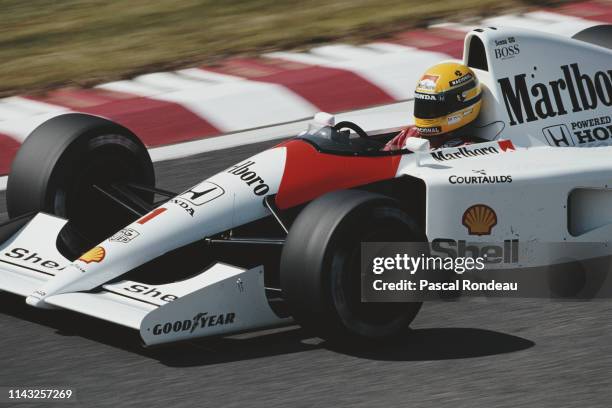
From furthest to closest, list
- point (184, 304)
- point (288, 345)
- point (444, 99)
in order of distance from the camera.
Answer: point (444, 99)
point (288, 345)
point (184, 304)

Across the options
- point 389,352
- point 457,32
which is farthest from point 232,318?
point 457,32

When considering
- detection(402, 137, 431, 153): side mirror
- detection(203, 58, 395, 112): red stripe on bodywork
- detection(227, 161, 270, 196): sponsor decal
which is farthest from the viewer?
detection(203, 58, 395, 112): red stripe on bodywork

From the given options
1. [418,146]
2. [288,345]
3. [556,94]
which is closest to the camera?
[288,345]

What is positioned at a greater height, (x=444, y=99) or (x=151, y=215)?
(x=444, y=99)

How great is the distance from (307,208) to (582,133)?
6.63 ft

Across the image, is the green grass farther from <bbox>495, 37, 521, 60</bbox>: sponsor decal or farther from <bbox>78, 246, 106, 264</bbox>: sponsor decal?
<bbox>78, 246, 106, 264</bbox>: sponsor decal

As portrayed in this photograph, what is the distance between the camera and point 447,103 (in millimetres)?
6047

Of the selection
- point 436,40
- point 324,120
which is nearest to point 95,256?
point 324,120

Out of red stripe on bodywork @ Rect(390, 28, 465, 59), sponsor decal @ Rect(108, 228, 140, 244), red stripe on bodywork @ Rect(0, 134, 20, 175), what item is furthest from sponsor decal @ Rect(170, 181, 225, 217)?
red stripe on bodywork @ Rect(390, 28, 465, 59)

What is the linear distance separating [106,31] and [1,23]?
3.29 feet

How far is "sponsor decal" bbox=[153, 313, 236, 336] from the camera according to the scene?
4781 millimetres

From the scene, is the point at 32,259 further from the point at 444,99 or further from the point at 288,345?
the point at 444,99

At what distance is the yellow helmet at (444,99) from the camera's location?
19.8ft

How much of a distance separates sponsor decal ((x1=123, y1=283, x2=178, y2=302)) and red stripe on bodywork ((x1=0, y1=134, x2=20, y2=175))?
2922 mm
